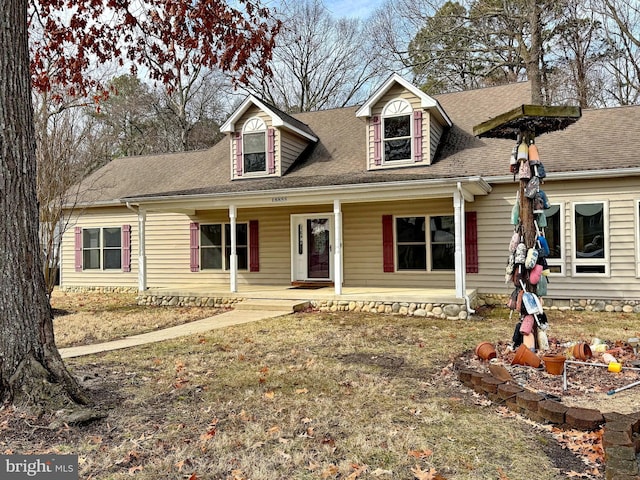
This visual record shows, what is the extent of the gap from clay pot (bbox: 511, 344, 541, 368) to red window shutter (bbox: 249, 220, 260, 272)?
909 cm

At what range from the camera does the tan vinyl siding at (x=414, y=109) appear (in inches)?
453

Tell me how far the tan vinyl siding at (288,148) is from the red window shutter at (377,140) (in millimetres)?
2599

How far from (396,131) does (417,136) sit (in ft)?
1.90

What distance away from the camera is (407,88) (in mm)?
11578

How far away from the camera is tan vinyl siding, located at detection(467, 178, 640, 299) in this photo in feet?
32.1

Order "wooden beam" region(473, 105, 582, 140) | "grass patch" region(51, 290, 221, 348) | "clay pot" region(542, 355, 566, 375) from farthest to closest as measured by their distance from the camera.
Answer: "grass patch" region(51, 290, 221, 348)
"wooden beam" region(473, 105, 582, 140)
"clay pot" region(542, 355, 566, 375)

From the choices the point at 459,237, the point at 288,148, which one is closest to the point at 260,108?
the point at 288,148

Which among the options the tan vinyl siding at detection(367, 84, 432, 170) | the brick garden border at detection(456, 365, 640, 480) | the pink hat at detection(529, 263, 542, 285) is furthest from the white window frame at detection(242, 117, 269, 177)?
the brick garden border at detection(456, 365, 640, 480)

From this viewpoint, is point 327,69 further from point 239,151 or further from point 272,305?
point 272,305

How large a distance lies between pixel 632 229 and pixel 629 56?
1399 centimetres

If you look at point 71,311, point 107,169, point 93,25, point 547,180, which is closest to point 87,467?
point 93,25

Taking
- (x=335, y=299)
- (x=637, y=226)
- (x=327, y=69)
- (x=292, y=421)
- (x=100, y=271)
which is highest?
(x=327, y=69)

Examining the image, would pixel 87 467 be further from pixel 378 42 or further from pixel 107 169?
pixel 378 42

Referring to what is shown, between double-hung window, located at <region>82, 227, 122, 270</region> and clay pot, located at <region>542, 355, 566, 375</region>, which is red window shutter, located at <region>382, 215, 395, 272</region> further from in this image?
double-hung window, located at <region>82, 227, 122, 270</region>
